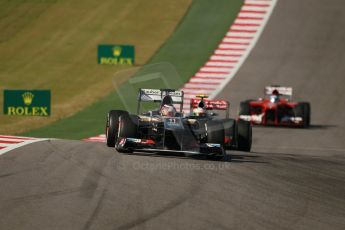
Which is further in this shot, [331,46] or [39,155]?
[331,46]

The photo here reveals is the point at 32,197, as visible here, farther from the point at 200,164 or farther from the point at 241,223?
the point at 200,164

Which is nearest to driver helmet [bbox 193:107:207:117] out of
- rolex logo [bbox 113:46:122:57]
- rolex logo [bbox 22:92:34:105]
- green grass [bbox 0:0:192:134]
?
rolex logo [bbox 22:92:34:105]

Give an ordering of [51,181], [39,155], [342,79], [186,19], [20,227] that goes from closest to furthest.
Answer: [20,227]
[51,181]
[39,155]
[342,79]
[186,19]

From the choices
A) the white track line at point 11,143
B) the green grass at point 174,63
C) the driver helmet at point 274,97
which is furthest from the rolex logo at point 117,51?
the white track line at point 11,143

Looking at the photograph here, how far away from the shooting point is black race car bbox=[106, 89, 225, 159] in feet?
53.9

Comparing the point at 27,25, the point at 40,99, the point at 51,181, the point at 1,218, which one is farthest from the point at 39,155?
the point at 27,25

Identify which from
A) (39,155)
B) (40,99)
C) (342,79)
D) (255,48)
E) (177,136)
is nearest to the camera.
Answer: (39,155)

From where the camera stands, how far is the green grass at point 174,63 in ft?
88.9

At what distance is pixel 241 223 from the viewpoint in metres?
10.7

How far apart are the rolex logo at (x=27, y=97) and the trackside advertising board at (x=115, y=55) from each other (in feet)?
39.9

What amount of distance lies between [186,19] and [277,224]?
107 ft

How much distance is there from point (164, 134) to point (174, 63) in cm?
2097

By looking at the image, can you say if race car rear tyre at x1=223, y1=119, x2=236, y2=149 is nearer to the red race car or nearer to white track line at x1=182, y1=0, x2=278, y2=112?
the red race car

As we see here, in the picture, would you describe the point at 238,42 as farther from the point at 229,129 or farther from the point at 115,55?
the point at 229,129
